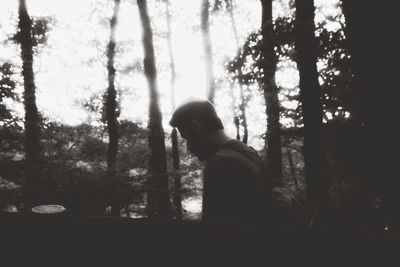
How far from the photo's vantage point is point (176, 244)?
5.24ft

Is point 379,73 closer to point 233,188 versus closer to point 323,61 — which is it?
point 233,188

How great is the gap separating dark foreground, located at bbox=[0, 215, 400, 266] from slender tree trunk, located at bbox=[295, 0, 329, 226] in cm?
461

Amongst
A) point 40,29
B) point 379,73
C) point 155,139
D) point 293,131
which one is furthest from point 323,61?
point 40,29

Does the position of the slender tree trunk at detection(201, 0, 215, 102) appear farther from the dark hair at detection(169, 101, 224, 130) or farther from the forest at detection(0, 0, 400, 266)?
the dark hair at detection(169, 101, 224, 130)

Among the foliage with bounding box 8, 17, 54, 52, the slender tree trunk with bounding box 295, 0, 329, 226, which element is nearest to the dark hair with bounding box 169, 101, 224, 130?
the slender tree trunk with bounding box 295, 0, 329, 226

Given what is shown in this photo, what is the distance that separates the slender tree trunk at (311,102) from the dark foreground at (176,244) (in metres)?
4.61

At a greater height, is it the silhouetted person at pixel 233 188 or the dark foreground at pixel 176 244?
the silhouetted person at pixel 233 188

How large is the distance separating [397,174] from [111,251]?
173cm

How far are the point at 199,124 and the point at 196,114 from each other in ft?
0.22

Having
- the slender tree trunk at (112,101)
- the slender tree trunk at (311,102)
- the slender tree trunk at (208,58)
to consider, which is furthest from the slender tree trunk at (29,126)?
the slender tree trunk at (208,58)

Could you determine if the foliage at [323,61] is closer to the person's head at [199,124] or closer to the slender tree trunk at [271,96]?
the slender tree trunk at [271,96]

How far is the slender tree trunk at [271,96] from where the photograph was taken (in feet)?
27.4

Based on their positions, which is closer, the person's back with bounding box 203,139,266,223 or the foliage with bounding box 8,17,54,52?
the person's back with bounding box 203,139,266,223

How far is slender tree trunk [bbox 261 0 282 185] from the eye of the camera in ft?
27.4
